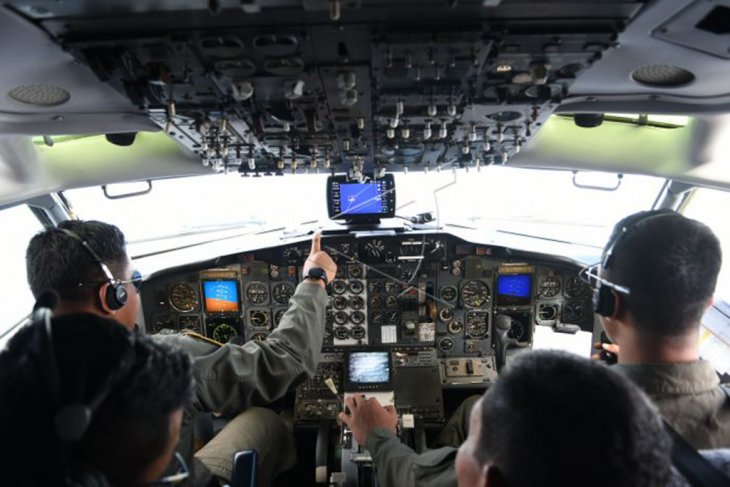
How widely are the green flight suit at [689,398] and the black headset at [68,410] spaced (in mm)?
1215

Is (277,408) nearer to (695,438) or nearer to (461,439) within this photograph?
(461,439)

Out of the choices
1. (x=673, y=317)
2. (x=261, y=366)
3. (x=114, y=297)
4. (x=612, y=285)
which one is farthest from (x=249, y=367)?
(x=673, y=317)

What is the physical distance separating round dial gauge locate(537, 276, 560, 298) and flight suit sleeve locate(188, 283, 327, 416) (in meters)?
2.07

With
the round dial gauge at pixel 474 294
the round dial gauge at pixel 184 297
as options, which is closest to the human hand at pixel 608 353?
the round dial gauge at pixel 474 294

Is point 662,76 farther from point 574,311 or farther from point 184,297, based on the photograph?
point 184,297

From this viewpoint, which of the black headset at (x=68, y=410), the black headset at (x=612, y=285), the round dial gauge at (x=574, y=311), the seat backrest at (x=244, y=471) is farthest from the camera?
the round dial gauge at (x=574, y=311)

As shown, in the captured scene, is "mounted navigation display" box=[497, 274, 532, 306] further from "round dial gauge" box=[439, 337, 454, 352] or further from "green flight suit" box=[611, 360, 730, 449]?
"green flight suit" box=[611, 360, 730, 449]

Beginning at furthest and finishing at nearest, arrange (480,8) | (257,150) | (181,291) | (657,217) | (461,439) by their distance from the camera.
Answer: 1. (181,291)
2. (461,439)
3. (257,150)
4. (657,217)
5. (480,8)

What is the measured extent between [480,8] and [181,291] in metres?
3.16

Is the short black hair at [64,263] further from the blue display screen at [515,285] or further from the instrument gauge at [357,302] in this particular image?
the blue display screen at [515,285]

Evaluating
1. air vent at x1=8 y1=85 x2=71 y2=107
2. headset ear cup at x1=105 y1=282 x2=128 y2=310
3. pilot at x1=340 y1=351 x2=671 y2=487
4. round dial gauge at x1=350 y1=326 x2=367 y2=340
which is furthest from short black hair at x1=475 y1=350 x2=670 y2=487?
round dial gauge at x1=350 y1=326 x2=367 y2=340

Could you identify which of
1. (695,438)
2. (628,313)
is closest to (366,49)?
(628,313)

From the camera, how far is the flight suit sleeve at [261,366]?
6.08 feet

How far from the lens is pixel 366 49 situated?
3.91 ft
